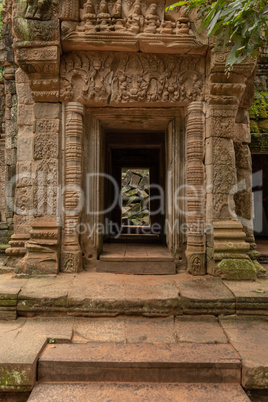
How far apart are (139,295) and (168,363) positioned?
881 millimetres

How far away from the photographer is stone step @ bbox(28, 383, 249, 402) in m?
2.08

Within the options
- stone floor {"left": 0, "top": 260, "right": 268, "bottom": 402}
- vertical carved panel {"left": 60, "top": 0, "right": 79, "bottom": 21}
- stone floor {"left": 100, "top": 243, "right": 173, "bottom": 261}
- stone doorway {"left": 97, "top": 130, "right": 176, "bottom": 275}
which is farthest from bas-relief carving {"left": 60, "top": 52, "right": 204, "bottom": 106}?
stone floor {"left": 0, "top": 260, "right": 268, "bottom": 402}

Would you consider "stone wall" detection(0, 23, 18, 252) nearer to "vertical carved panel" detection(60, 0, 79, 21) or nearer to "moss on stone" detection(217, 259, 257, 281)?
"vertical carved panel" detection(60, 0, 79, 21)

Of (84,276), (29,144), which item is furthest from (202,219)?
(29,144)

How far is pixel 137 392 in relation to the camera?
217 cm

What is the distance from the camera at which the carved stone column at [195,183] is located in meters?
3.87

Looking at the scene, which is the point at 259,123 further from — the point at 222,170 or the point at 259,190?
the point at 259,190

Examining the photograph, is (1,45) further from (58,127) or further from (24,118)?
(58,127)

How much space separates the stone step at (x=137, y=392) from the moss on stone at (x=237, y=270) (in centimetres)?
147

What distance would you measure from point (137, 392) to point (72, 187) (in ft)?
8.40

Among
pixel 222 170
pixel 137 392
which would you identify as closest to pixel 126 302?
pixel 137 392

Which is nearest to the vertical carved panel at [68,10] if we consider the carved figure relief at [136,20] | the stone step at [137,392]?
the carved figure relief at [136,20]

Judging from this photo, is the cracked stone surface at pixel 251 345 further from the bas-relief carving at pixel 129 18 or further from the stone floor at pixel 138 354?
the bas-relief carving at pixel 129 18

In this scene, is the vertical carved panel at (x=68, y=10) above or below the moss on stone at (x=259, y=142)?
above
